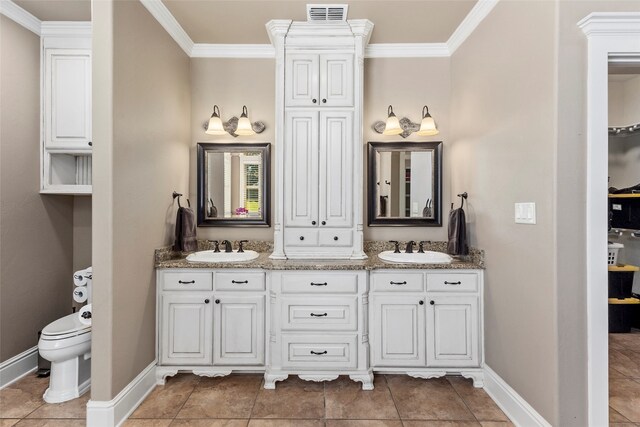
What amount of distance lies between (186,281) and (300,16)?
2140mm

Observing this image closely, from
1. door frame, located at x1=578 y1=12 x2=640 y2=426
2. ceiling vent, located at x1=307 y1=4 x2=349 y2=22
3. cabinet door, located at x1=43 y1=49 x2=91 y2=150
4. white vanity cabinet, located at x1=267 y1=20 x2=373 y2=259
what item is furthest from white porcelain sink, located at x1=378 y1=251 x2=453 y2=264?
cabinet door, located at x1=43 y1=49 x2=91 y2=150

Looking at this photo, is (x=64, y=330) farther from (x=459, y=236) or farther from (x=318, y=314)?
(x=459, y=236)

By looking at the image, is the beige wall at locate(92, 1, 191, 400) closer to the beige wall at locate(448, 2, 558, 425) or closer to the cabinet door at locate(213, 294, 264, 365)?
the cabinet door at locate(213, 294, 264, 365)

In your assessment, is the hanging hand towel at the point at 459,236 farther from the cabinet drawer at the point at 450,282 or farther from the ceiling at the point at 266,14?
the ceiling at the point at 266,14

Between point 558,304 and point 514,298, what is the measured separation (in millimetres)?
364

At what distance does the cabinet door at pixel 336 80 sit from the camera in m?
2.53

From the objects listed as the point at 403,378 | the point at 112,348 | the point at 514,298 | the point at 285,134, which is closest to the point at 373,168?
the point at 285,134

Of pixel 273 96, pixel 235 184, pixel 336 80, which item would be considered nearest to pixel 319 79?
pixel 336 80

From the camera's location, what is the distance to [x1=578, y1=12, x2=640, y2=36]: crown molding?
151cm

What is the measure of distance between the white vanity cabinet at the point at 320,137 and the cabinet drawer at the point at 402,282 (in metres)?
0.30

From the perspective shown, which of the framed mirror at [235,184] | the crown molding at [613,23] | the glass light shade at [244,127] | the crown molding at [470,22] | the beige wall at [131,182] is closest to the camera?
the crown molding at [613,23]

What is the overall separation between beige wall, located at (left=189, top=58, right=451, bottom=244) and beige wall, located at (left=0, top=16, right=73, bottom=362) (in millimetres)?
1117

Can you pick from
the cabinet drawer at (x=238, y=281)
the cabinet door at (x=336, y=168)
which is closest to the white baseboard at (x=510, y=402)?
the cabinet door at (x=336, y=168)

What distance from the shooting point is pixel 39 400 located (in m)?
2.11
